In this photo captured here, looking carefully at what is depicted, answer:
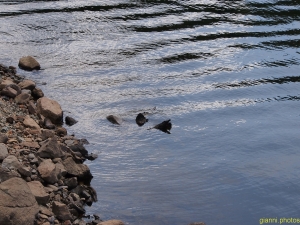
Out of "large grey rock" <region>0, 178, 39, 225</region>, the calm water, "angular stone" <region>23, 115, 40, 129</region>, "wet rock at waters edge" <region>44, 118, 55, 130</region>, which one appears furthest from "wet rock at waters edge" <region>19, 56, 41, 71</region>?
"large grey rock" <region>0, 178, 39, 225</region>

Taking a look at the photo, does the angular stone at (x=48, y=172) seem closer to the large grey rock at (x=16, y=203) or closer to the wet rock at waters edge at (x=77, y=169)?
the wet rock at waters edge at (x=77, y=169)

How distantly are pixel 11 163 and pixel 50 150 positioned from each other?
3.13 feet

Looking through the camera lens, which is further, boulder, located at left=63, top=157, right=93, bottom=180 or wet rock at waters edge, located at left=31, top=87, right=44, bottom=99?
wet rock at waters edge, located at left=31, top=87, right=44, bottom=99

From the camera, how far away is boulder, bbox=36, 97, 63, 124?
10602 mm

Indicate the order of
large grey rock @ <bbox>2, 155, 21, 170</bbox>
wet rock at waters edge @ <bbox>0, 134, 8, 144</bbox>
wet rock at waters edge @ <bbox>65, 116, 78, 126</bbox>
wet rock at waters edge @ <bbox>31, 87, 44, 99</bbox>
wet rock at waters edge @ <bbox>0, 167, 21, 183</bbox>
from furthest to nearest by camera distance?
1. wet rock at waters edge @ <bbox>31, 87, 44, 99</bbox>
2. wet rock at waters edge @ <bbox>65, 116, 78, 126</bbox>
3. wet rock at waters edge @ <bbox>0, 134, 8, 144</bbox>
4. large grey rock @ <bbox>2, 155, 21, 170</bbox>
5. wet rock at waters edge @ <bbox>0, 167, 21, 183</bbox>

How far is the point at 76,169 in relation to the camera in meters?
8.83

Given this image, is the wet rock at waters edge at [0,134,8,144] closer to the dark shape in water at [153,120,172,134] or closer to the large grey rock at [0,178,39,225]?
the large grey rock at [0,178,39,225]

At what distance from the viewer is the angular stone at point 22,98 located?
35.4ft

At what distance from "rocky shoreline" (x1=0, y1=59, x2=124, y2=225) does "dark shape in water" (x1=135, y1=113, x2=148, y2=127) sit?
1.33 meters

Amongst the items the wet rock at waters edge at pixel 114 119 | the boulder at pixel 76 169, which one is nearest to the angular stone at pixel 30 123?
the boulder at pixel 76 169

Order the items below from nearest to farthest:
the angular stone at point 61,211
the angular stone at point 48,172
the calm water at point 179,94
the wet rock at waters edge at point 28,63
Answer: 1. the angular stone at point 61,211
2. the angular stone at point 48,172
3. the calm water at point 179,94
4. the wet rock at waters edge at point 28,63

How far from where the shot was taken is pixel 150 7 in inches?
704

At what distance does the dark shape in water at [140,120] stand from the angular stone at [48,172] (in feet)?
9.56

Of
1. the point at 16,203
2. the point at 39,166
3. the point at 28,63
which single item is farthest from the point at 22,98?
the point at 16,203
